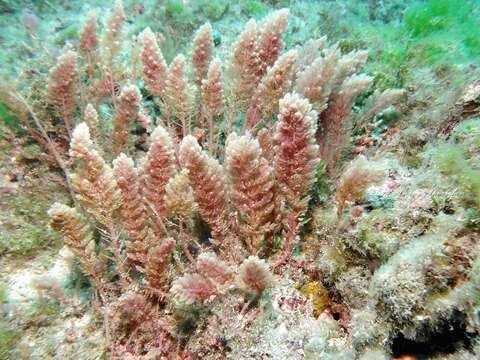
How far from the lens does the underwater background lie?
2102mm

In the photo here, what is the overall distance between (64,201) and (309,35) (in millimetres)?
5032

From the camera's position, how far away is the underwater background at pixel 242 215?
2.10m

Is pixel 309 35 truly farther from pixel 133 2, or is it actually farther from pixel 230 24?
pixel 133 2

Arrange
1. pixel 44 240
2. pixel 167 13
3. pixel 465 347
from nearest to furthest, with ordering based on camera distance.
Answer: pixel 465 347 < pixel 44 240 < pixel 167 13

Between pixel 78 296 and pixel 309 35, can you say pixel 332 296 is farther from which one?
pixel 309 35

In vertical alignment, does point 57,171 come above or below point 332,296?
above

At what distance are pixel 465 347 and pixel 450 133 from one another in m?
1.99

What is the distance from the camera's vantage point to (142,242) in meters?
2.65

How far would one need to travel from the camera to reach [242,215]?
2.68 meters

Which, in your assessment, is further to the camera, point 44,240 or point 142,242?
point 44,240

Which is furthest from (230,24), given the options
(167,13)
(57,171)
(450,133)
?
(450,133)

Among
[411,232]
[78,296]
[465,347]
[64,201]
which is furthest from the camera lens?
[64,201]

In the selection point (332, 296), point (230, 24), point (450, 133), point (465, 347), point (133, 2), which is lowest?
point (332, 296)

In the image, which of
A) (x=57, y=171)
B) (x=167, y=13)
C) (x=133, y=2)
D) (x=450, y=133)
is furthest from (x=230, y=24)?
(x=450, y=133)
